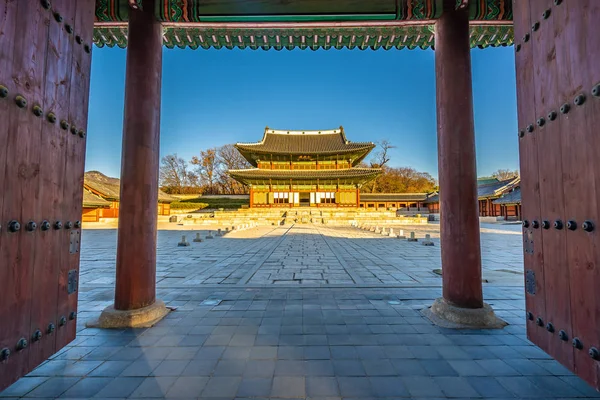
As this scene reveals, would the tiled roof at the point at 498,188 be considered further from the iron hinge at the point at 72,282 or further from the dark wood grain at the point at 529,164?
the iron hinge at the point at 72,282

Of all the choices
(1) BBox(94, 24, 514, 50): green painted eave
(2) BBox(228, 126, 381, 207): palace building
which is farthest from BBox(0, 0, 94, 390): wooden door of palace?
(2) BBox(228, 126, 381, 207): palace building

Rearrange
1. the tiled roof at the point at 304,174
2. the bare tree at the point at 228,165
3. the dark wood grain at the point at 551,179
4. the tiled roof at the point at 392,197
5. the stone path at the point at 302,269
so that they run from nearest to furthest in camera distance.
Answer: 1. the dark wood grain at the point at 551,179
2. the stone path at the point at 302,269
3. the tiled roof at the point at 304,174
4. the tiled roof at the point at 392,197
5. the bare tree at the point at 228,165

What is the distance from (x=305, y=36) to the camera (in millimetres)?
3611

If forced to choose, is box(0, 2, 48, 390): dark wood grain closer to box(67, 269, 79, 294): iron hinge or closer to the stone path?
box(67, 269, 79, 294): iron hinge

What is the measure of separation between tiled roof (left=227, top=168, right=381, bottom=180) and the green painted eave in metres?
23.6

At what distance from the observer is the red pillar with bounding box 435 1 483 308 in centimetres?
281

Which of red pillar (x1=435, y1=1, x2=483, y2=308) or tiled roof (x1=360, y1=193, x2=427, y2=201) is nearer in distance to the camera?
red pillar (x1=435, y1=1, x2=483, y2=308)

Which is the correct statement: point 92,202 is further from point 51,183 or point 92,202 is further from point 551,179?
point 551,179

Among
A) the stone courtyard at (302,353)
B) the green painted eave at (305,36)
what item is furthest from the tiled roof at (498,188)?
the stone courtyard at (302,353)

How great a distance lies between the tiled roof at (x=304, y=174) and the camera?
2709 cm

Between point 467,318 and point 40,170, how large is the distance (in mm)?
3679

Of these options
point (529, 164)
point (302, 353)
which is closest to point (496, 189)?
point (529, 164)

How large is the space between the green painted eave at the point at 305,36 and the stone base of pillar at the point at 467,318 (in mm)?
3245

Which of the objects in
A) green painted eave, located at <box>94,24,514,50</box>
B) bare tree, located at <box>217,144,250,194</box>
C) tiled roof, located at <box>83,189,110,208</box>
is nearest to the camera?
green painted eave, located at <box>94,24,514,50</box>
